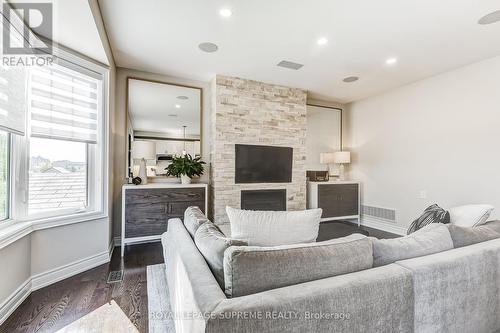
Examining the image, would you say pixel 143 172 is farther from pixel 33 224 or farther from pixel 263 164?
pixel 263 164

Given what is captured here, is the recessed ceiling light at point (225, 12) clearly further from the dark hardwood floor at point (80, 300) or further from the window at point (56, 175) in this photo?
the dark hardwood floor at point (80, 300)

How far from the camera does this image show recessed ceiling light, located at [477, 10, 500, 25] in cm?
242

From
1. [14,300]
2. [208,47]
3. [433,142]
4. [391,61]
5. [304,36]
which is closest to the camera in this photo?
[14,300]

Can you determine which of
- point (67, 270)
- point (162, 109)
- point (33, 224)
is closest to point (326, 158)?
point (162, 109)

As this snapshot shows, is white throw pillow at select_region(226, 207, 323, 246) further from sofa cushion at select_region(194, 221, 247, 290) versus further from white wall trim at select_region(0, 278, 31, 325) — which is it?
white wall trim at select_region(0, 278, 31, 325)

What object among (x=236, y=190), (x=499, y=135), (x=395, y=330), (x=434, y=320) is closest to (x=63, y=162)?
(x=236, y=190)

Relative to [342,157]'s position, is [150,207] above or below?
below

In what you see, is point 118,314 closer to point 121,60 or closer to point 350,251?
point 350,251

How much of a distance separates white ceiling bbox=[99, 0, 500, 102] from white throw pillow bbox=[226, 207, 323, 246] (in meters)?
1.98

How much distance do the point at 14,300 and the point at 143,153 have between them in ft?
6.90

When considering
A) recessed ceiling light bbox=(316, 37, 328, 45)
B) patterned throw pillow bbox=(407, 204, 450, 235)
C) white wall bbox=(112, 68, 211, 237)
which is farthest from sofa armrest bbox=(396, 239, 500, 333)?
white wall bbox=(112, 68, 211, 237)

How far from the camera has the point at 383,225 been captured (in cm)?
475

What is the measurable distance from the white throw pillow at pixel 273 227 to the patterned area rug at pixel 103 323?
1.11 meters

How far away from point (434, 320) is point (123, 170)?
Result: 400 centimetres
